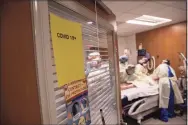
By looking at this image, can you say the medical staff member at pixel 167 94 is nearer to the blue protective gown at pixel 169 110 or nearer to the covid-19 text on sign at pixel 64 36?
the blue protective gown at pixel 169 110

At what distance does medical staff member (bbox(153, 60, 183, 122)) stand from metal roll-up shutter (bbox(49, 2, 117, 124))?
2.38 metres

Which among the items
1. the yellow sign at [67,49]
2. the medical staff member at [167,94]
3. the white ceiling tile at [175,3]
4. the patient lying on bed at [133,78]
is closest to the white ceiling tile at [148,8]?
the white ceiling tile at [175,3]

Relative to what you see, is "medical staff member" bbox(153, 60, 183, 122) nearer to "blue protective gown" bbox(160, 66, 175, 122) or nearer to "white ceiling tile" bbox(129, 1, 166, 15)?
"blue protective gown" bbox(160, 66, 175, 122)

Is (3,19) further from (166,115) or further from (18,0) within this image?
(166,115)

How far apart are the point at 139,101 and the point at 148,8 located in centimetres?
172

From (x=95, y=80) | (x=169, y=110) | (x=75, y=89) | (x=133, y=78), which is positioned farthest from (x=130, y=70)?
(x=75, y=89)

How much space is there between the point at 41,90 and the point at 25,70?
0.29ft

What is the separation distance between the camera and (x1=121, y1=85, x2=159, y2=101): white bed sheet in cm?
277

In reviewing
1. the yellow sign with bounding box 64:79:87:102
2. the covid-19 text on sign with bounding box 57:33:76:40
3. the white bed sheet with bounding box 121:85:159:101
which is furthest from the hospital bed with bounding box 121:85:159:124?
the covid-19 text on sign with bounding box 57:33:76:40

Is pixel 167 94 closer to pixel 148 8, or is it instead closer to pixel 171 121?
pixel 171 121

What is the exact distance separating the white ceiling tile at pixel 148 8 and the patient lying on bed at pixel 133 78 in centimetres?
139

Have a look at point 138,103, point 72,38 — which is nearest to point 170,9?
point 138,103

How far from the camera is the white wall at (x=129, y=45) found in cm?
544

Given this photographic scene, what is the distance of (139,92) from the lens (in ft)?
9.49
